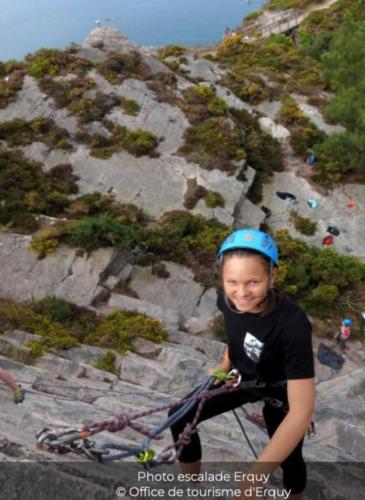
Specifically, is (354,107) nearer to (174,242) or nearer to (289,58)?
(174,242)

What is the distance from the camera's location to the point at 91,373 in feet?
35.5

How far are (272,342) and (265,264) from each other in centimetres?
67

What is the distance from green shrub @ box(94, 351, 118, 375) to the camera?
11.6 metres

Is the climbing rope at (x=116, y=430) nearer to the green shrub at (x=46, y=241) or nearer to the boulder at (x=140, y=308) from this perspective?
the boulder at (x=140, y=308)

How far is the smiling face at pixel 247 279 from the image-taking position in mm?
3556

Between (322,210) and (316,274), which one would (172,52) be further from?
(316,274)

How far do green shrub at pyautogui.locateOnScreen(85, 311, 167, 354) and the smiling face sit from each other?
9.40 m

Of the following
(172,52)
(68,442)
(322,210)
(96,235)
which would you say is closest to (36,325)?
(96,235)

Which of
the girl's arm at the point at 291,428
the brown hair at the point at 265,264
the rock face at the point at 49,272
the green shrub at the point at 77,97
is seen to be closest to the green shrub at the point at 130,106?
the green shrub at the point at 77,97

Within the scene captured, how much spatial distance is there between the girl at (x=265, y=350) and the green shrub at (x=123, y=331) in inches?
340

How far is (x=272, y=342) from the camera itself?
3.74m

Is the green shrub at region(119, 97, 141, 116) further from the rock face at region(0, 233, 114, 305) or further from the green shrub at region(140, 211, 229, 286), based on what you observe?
the rock face at region(0, 233, 114, 305)

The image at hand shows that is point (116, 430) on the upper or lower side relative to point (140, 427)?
upper

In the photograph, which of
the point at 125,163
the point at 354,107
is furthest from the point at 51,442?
the point at 354,107
